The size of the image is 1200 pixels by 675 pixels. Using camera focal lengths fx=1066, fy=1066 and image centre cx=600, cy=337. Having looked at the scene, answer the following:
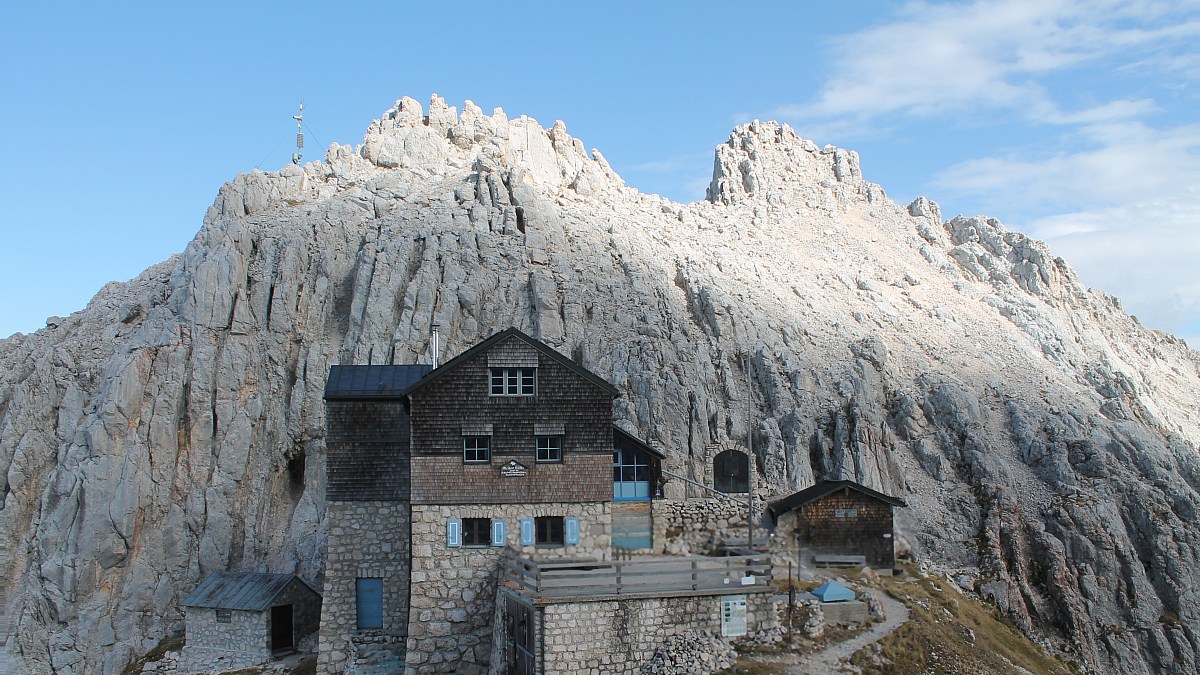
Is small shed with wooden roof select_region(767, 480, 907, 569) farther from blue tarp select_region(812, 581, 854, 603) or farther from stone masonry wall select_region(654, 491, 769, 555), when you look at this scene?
blue tarp select_region(812, 581, 854, 603)

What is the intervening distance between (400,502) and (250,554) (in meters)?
18.6

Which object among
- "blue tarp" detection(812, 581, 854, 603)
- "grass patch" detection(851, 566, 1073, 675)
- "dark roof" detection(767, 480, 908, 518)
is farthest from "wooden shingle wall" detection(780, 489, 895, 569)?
"blue tarp" detection(812, 581, 854, 603)

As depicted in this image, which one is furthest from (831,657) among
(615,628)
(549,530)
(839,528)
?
(839,528)

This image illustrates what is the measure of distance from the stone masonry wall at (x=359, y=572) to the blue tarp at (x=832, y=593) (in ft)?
46.7

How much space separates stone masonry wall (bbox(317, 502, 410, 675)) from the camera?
37.3 metres

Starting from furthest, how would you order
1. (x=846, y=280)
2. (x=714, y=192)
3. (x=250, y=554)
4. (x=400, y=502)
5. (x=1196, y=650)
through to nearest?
(x=714, y=192)
(x=846, y=280)
(x=250, y=554)
(x=1196, y=650)
(x=400, y=502)

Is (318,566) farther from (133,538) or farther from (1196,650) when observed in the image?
(1196,650)

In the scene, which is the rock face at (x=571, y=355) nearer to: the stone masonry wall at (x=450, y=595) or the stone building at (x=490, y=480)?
the stone masonry wall at (x=450, y=595)

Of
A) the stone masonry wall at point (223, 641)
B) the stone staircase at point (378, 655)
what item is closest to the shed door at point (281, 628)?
the stone masonry wall at point (223, 641)

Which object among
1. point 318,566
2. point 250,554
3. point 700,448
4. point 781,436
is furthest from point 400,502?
point 781,436

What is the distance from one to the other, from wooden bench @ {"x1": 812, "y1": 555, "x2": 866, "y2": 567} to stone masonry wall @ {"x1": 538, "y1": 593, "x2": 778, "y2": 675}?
42.6ft

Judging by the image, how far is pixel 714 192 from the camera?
3565 inches

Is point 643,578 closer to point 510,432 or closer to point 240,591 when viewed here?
point 510,432

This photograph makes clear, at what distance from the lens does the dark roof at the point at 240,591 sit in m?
43.0
